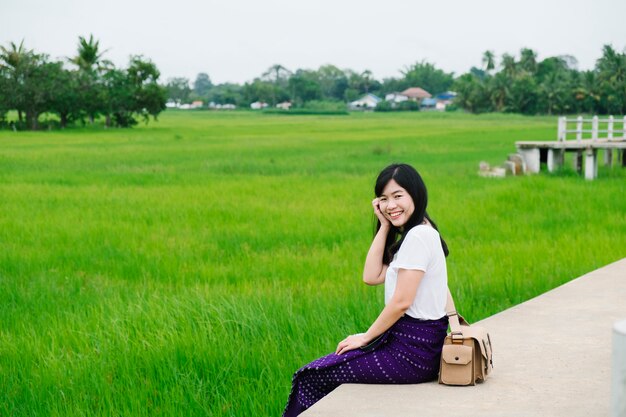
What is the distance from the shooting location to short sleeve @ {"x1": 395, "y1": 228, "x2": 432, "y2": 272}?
3629 mm

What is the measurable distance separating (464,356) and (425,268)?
14.5 inches

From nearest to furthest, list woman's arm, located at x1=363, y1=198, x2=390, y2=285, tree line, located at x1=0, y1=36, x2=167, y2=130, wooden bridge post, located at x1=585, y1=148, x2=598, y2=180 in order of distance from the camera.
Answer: woman's arm, located at x1=363, y1=198, x2=390, y2=285 → wooden bridge post, located at x1=585, y1=148, x2=598, y2=180 → tree line, located at x1=0, y1=36, x2=167, y2=130

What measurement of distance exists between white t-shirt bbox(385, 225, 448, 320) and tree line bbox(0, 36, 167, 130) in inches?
1845

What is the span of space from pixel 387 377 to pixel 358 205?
919 cm

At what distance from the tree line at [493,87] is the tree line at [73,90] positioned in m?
5.02

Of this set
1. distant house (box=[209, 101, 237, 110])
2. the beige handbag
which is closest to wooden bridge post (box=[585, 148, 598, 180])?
the beige handbag

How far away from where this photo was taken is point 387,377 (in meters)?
3.74

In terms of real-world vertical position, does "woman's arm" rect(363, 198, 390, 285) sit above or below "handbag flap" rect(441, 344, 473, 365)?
above

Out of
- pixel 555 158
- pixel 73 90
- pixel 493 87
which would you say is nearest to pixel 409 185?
pixel 555 158

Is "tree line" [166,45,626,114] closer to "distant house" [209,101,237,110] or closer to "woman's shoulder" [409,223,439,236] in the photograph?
"distant house" [209,101,237,110]

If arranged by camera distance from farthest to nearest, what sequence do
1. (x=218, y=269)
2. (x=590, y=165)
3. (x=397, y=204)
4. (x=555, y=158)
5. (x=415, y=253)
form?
(x=555, y=158) < (x=590, y=165) < (x=218, y=269) < (x=397, y=204) < (x=415, y=253)

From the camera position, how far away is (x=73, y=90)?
50688 millimetres

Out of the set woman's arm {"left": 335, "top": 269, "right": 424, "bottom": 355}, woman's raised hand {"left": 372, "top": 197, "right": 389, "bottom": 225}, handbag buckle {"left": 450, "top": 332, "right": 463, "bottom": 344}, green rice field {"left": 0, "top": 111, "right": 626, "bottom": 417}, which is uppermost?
woman's raised hand {"left": 372, "top": 197, "right": 389, "bottom": 225}

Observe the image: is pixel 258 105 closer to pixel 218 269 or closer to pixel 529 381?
pixel 218 269
